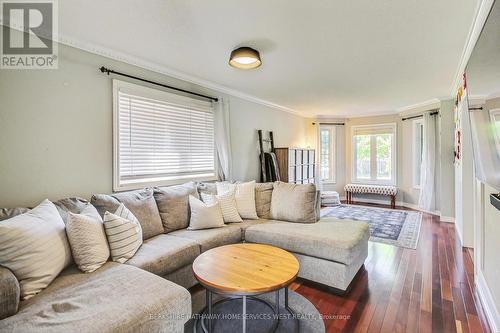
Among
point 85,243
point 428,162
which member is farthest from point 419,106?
point 85,243

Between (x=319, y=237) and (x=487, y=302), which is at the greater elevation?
(x=319, y=237)

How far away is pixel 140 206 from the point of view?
2.51m

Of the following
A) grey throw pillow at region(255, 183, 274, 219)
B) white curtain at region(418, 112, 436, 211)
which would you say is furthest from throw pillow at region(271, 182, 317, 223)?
white curtain at region(418, 112, 436, 211)

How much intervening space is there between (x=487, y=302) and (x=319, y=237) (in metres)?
1.36

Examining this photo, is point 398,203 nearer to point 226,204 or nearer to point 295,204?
point 295,204

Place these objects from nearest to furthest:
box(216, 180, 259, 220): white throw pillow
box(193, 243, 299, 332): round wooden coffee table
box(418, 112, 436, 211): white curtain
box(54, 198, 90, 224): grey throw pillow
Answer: box(193, 243, 299, 332): round wooden coffee table → box(54, 198, 90, 224): grey throw pillow → box(216, 180, 259, 220): white throw pillow → box(418, 112, 436, 211): white curtain

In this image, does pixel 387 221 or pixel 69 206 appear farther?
pixel 387 221

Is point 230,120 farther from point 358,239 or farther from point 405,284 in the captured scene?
point 405,284

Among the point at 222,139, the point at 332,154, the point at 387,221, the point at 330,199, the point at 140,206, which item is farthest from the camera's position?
the point at 332,154

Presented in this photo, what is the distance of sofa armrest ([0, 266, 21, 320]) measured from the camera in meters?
1.25

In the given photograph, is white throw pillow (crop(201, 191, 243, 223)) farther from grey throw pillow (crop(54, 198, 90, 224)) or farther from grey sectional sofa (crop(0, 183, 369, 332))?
grey throw pillow (crop(54, 198, 90, 224))

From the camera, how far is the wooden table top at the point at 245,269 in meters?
1.56

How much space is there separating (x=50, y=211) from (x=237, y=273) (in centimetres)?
144

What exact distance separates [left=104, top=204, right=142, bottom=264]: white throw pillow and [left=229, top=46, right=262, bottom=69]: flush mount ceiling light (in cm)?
189
